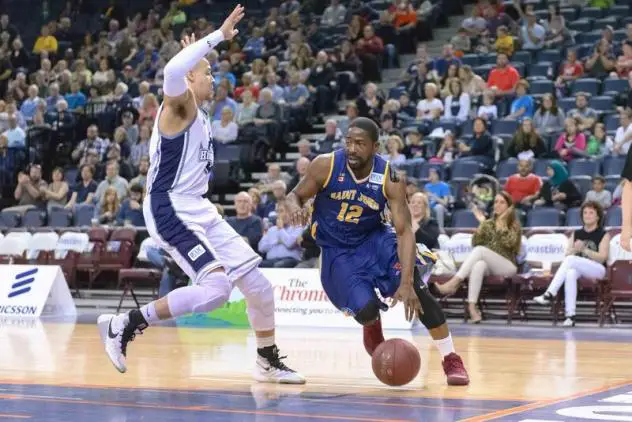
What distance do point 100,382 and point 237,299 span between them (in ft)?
21.1

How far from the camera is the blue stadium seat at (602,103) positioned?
55.6 feet

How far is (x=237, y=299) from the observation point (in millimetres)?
13812

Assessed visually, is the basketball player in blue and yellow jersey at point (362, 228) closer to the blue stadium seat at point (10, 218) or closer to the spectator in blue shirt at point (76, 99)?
the blue stadium seat at point (10, 218)

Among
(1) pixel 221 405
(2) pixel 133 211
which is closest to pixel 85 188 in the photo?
(2) pixel 133 211

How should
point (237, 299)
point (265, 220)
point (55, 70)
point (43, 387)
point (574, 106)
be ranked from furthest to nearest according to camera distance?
point (55, 70)
point (574, 106)
point (265, 220)
point (237, 299)
point (43, 387)

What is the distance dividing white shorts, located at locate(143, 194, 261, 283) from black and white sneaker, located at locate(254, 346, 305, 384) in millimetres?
659

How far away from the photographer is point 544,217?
14789 millimetres

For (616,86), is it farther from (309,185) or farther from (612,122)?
(309,185)

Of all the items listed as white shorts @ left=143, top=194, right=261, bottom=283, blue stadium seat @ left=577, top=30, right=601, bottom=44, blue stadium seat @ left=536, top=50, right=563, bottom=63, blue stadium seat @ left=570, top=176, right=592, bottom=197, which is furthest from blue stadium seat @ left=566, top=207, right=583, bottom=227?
white shorts @ left=143, top=194, right=261, bottom=283

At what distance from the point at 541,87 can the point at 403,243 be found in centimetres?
1132

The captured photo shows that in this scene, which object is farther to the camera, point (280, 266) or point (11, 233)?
point (11, 233)

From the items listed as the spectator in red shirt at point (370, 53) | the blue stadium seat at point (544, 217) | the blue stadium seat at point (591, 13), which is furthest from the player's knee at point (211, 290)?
the spectator in red shirt at point (370, 53)

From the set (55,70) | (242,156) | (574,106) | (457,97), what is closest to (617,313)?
(574,106)

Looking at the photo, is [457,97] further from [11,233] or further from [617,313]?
[11,233]
